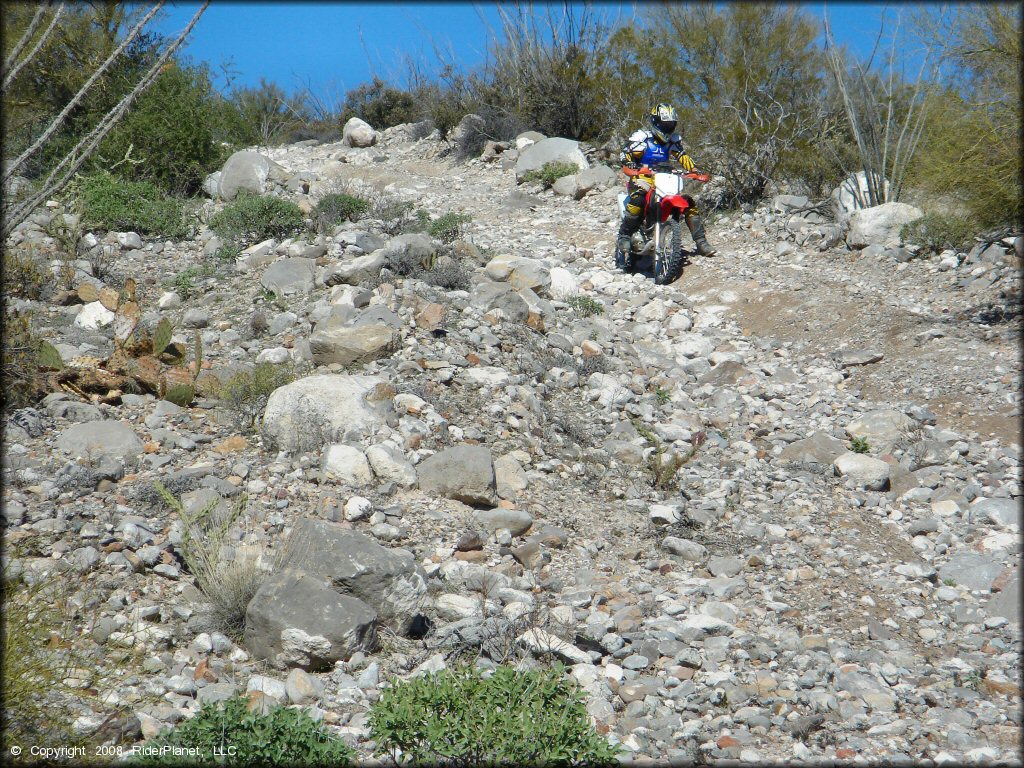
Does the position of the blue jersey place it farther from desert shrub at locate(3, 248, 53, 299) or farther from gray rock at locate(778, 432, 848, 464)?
desert shrub at locate(3, 248, 53, 299)

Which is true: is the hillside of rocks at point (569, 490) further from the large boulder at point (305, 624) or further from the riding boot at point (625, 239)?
the riding boot at point (625, 239)

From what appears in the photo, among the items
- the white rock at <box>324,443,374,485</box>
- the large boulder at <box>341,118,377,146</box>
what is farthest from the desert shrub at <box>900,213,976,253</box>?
the large boulder at <box>341,118,377,146</box>

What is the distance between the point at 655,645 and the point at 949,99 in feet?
19.1

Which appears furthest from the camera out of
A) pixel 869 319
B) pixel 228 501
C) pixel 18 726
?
pixel 869 319

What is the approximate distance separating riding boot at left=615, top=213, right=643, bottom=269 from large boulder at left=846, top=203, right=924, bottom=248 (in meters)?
2.24

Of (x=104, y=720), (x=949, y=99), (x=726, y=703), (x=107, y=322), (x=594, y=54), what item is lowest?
(x=726, y=703)

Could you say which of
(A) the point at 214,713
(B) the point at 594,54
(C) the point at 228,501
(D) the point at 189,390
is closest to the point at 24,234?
(D) the point at 189,390

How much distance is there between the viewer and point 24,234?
7.76m

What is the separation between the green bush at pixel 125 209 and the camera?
830 cm

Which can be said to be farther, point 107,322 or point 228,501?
point 107,322

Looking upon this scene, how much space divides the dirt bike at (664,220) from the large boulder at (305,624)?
5.63 meters

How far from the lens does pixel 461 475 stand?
4.35 m

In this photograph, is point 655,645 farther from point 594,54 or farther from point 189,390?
point 594,54

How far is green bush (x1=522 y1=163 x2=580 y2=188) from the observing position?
11.3 metres
